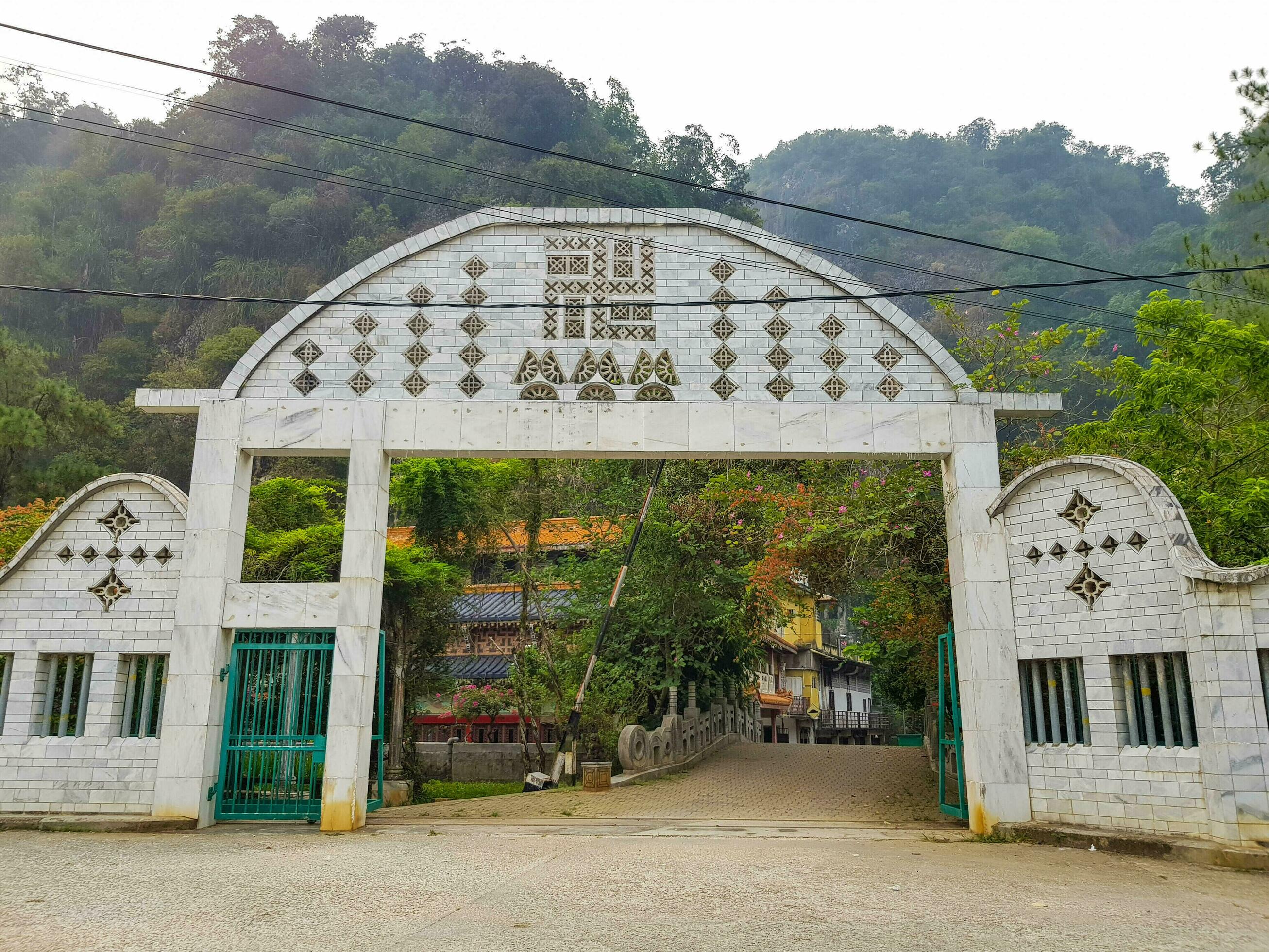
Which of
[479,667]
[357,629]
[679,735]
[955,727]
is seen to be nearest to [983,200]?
[479,667]

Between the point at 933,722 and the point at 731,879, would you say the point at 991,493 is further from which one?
the point at 933,722

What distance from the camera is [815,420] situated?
947 cm

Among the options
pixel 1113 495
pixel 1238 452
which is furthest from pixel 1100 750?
pixel 1238 452

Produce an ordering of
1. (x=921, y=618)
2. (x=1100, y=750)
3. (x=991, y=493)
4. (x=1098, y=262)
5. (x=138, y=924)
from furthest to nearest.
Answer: (x=1098, y=262)
(x=921, y=618)
(x=991, y=493)
(x=1100, y=750)
(x=138, y=924)

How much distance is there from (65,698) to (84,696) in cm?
17

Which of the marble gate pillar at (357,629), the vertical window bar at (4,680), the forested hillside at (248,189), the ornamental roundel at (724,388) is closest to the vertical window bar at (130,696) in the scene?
the vertical window bar at (4,680)

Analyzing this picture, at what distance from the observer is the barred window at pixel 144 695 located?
354 inches

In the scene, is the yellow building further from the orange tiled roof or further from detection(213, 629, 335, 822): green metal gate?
detection(213, 629, 335, 822): green metal gate

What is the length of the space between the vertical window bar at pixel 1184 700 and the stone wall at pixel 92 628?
8788 millimetres

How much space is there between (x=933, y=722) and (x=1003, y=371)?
7.03 m

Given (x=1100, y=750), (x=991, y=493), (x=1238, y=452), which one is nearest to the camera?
(x=1100, y=750)

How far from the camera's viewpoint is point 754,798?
14.3 m

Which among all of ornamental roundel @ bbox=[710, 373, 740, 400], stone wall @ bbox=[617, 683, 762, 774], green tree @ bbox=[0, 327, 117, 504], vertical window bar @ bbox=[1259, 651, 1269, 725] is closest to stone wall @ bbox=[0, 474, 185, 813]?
ornamental roundel @ bbox=[710, 373, 740, 400]

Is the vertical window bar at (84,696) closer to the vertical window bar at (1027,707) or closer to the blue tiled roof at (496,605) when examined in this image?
the vertical window bar at (1027,707)
